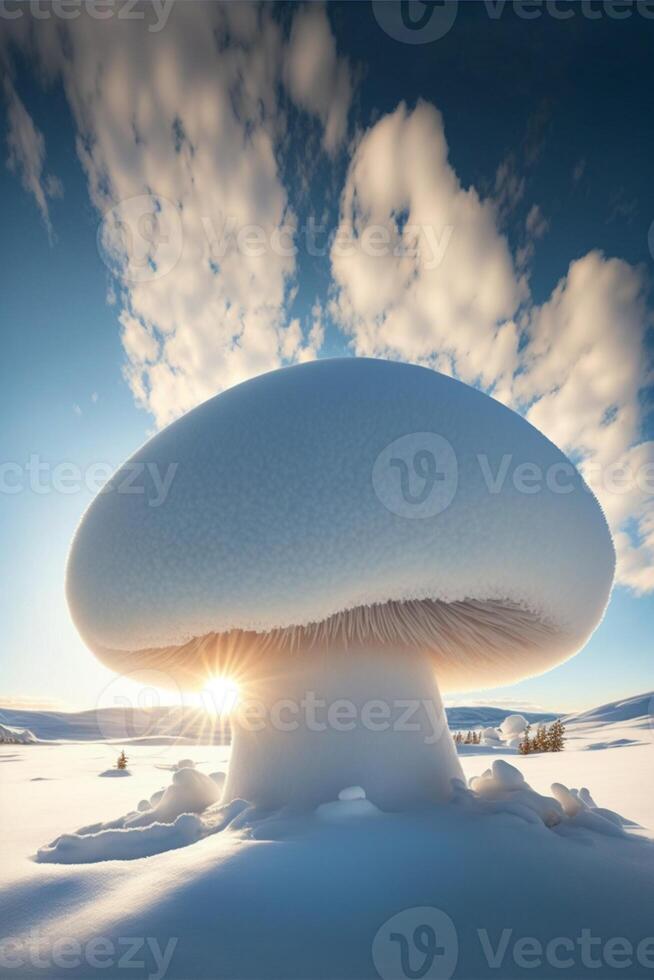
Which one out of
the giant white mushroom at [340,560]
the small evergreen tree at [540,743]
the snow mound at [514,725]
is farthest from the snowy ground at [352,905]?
the snow mound at [514,725]

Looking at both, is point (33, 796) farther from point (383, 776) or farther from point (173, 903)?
point (173, 903)

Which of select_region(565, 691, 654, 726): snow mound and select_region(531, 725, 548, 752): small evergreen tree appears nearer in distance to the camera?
select_region(531, 725, 548, 752): small evergreen tree

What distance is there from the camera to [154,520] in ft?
7.73

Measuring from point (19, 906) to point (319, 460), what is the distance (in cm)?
185

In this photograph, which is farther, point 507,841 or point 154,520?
point 154,520

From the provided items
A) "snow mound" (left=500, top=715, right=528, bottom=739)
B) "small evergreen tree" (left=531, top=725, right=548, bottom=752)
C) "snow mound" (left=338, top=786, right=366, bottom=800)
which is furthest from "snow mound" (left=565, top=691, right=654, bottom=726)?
"snow mound" (left=338, top=786, right=366, bottom=800)

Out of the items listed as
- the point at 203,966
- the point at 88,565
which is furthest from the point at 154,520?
the point at 203,966

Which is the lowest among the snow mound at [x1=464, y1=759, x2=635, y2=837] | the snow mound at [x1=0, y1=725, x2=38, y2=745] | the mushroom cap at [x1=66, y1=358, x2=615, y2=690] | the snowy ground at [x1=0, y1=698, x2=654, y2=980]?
the snowy ground at [x1=0, y1=698, x2=654, y2=980]

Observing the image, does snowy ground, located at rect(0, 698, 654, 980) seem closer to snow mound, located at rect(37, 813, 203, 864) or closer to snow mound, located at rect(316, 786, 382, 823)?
snow mound, located at rect(316, 786, 382, 823)

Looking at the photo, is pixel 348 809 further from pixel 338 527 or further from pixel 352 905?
pixel 338 527

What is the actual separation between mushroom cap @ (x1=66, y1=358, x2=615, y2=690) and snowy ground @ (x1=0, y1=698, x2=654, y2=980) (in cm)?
79

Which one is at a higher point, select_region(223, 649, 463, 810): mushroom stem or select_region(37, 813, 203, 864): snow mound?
select_region(223, 649, 463, 810): mushroom stem

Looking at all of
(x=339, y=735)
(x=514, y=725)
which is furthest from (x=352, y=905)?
(x=514, y=725)

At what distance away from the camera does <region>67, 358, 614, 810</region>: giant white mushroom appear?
6.86 feet
